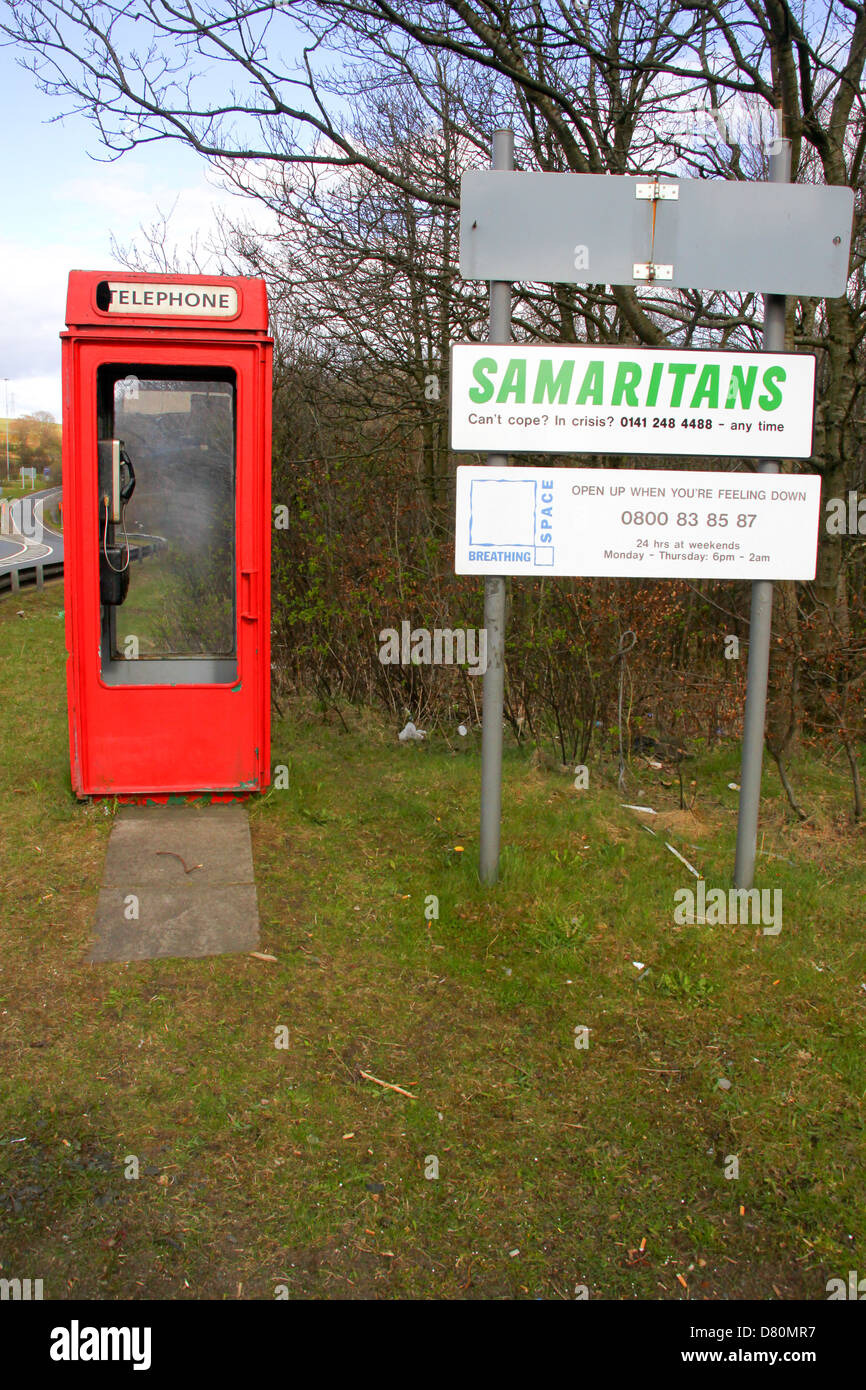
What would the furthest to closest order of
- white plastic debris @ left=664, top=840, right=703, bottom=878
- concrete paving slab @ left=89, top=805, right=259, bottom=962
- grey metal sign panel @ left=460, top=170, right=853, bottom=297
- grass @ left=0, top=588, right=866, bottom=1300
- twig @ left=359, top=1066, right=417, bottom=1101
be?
white plastic debris @ left=664, top=840, right=703, bottom=878 → grey metal sign panel @ left=460, top=170, right=853, bottom=297 → concrete paving slab @ left=89, top=805, right=259, bottom=962 → twig @ left=359, top=1066, right=417, bottom=1101 → grass @ left=0, top=588, right=866, bottom=1300

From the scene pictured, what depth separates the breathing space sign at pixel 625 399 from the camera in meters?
4.59

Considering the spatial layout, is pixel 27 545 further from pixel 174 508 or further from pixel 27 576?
pixel 174 508

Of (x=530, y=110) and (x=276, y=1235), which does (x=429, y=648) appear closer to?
(x=530, y=110)

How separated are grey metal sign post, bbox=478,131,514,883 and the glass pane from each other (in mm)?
1828

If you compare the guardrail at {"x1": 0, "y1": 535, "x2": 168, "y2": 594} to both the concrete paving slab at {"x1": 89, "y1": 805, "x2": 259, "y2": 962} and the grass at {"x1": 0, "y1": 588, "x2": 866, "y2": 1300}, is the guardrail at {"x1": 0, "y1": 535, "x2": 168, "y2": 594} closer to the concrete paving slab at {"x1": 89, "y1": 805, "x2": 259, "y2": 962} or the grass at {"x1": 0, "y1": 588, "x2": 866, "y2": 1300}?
the grass at {"x1": 0, "y1": 588, "x2": 866, "y2": 1300}

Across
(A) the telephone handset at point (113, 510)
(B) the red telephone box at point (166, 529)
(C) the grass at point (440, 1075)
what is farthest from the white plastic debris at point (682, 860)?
(A) the telephone handset at point (113, 510)

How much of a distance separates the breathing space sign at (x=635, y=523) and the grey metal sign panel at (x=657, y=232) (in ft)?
2.86

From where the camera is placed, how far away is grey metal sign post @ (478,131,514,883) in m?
4.63

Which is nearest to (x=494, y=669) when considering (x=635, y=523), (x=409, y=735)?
(x=635, y=523)

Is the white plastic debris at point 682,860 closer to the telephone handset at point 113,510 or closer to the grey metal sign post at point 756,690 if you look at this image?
the grey metal sign post at point 756,690

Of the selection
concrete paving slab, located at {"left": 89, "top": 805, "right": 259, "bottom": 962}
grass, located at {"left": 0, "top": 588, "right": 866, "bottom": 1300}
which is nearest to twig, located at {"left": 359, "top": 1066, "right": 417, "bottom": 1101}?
grass, located at {"left": 0, "top": 588, "right": 866, "bottom": 1300}

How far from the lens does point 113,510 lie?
5711 mm

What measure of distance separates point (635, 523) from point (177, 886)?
2.78 m

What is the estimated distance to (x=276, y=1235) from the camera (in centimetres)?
285
